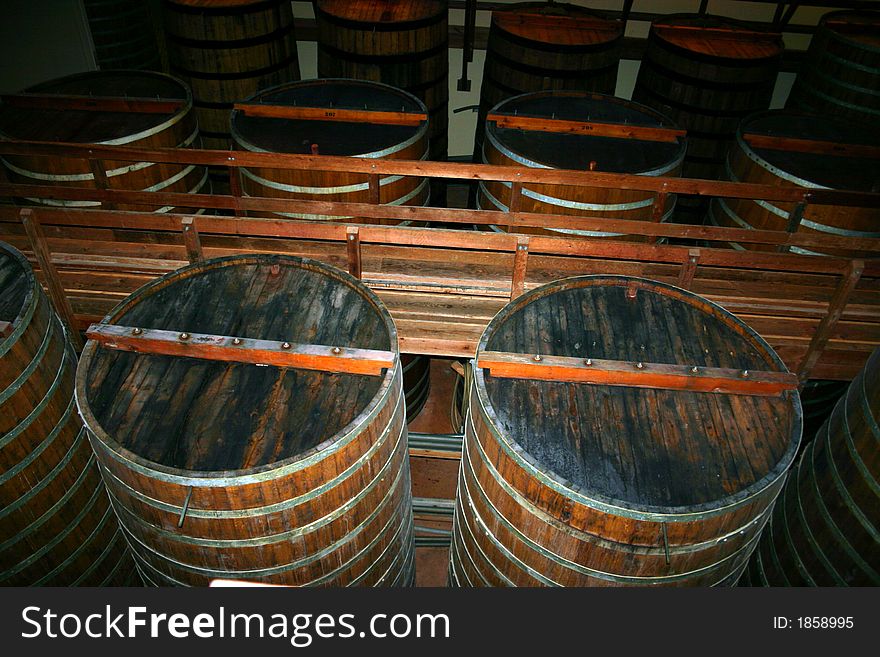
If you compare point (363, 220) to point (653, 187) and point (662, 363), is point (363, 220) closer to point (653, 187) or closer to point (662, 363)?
point (653, 187)

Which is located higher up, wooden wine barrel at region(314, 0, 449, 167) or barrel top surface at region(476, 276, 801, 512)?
wooden wine barrel at region(314, 0, 449, 167)

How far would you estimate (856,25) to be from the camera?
7.87 m

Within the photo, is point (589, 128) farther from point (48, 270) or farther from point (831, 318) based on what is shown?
point (48, 270)

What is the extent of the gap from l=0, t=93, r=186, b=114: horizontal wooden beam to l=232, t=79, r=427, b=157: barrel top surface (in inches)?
34.3

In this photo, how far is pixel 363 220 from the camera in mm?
5613

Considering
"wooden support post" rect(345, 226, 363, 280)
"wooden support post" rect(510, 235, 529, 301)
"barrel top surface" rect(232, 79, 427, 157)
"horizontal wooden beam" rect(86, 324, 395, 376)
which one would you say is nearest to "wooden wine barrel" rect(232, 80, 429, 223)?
"barrel top surface" rect(232, 79, 427, 157)

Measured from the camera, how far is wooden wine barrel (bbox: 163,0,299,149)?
7.00m

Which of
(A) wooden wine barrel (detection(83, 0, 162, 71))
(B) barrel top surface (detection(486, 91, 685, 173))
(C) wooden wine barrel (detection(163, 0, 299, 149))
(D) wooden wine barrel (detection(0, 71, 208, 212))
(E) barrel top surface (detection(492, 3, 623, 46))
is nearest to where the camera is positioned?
(D) wooden wine barrel (detection(0, 71, 208, 212))

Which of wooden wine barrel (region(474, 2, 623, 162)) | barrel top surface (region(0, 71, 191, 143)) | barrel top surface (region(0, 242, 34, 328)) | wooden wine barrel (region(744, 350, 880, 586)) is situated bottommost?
wooden wine barrel (region(744, 350, 880, 586))

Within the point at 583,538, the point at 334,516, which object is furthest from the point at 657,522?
the point at 334,516

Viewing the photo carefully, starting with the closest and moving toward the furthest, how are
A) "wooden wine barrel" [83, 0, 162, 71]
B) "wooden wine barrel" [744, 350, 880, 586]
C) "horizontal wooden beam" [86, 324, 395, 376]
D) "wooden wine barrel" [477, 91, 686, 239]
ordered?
"horizontal wooden beam" [86, 324, 395, 376], "wooden wine barrel" [744, 350, 880, 586], "wooden wine barrel" [477, 91, 686, 239], "wooden wine barrel" [83, 0, 162, 71]

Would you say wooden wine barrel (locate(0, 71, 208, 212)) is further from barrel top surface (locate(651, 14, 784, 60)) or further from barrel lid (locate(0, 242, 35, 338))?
barrel top surface (locate(651, 14, 784, 60))

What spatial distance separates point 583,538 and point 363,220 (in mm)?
3566

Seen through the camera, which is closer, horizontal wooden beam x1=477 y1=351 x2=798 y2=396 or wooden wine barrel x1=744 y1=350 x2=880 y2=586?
horizontal wooden beam x1=477 y1=351 x2=798 y2=396
